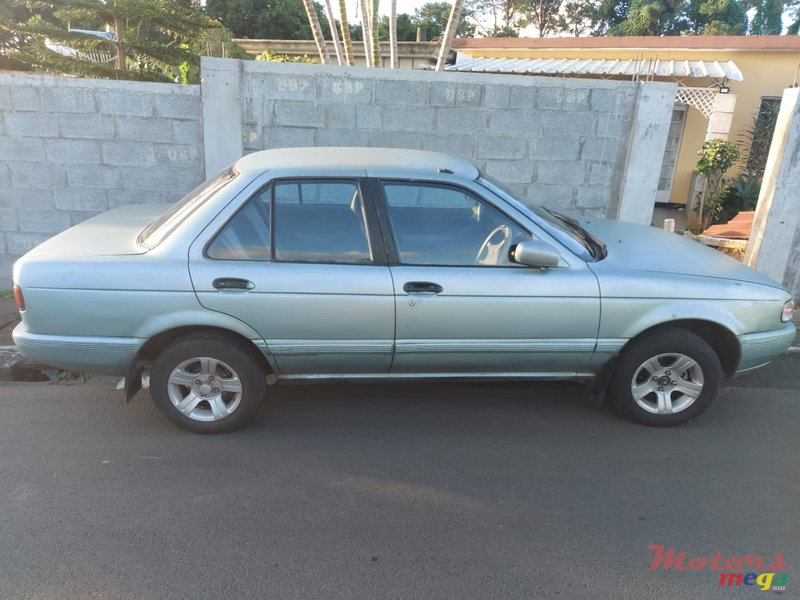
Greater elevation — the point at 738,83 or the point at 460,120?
the point at 738,83

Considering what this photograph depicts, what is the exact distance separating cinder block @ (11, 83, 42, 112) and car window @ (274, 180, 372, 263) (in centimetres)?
356

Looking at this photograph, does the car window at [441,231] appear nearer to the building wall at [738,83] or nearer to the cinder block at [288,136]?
the cinder block at [288,136]

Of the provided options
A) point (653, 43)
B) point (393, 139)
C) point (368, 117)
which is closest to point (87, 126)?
point (368, 117)

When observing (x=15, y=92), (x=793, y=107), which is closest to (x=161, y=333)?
(x=15, y=92)

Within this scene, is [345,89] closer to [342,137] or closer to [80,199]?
[342,137]

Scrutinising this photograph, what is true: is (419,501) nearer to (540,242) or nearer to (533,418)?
(533,418)

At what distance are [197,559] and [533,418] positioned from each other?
2305mm

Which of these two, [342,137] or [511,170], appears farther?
[511,170]

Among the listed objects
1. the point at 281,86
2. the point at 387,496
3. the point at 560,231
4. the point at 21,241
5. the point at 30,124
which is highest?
the point at 281,86

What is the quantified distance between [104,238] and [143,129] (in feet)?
7.80

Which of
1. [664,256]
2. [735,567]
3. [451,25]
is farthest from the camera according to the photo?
[451,25]

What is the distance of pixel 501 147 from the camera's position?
595cm

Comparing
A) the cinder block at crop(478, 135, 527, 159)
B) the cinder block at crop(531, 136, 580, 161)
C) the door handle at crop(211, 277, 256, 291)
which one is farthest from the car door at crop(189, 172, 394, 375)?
the cinder block at crop(531, 136, 580, 161)

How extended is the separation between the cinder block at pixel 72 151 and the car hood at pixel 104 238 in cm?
156
